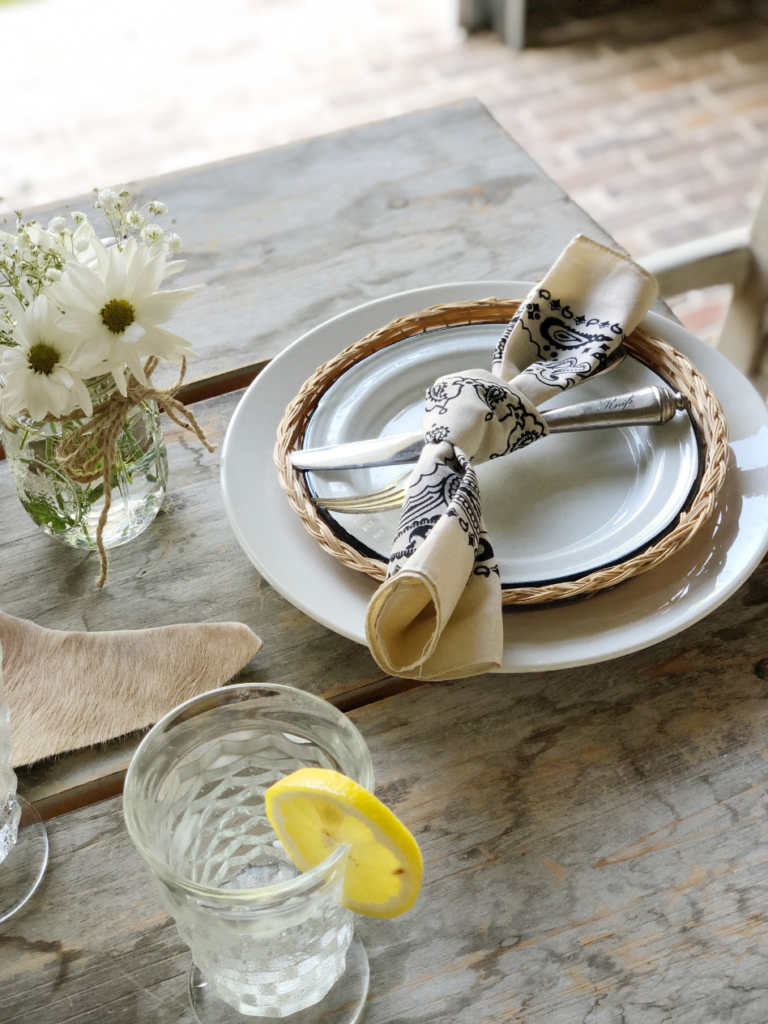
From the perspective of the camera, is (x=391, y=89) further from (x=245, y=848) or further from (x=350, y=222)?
(x=245, y=848)

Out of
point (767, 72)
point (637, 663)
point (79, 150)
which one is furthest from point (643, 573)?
point (767, 72)

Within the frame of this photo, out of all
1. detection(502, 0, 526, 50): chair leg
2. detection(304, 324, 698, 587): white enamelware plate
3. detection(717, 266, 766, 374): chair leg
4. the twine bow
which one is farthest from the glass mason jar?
detection(502, 0, 526, 50): chair leg

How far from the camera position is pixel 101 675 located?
0.62 meters

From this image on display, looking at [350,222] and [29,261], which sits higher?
[29,261]

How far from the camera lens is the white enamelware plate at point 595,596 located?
0.58 m

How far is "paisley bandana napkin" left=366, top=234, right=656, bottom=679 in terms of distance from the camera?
0.54 meters

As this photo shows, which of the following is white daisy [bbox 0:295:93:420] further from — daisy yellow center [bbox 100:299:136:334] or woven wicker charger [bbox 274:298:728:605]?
woven wicker charger [bbox 274:298:728:605]

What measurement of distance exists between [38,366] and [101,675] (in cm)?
20

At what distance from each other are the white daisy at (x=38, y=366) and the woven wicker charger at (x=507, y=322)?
163 mm

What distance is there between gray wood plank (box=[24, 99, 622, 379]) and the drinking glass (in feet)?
1.37

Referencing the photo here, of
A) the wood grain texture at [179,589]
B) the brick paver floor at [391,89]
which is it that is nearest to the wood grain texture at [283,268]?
the wood grain texture at [179,589]

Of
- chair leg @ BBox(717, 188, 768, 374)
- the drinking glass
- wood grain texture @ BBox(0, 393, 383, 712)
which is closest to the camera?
the drinking glass

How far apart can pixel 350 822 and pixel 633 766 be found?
21 cm

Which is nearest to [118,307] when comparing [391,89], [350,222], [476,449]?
[476,449]
